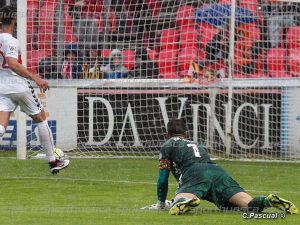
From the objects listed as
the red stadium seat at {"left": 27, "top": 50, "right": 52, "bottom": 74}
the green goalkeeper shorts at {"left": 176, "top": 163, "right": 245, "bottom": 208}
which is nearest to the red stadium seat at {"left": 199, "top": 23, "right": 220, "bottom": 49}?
the red stadium seat at {"left": 27, "top": 50, "right": 52, "bottom": 74}

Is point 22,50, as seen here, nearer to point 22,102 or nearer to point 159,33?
point 159,33

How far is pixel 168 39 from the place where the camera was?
19.9 m

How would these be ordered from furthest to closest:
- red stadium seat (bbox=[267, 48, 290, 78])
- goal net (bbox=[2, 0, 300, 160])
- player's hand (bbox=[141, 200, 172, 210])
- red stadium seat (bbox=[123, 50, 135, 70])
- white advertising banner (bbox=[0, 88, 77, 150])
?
1. red stadium seat (bbox=[267, 48, 290, 78])
2. red stadium seat (bbox=[123, 50, 135, 70])
3. white advertising banner (bbox=[0, 88, 77, 150])
4. goal net (bbox=[2, 0, 300, 160])
5. player's hand (bbox=[141, 200, 172, 210])

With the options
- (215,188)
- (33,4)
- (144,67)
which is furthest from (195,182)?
(144,67)

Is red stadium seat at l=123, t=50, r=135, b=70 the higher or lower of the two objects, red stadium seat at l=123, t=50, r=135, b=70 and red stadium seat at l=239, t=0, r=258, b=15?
the lower

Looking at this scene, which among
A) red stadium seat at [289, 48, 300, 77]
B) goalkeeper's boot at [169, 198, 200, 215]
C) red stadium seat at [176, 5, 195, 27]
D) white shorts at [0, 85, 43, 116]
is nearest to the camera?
goalkeeper's boot at [169, 198, 200, 215]

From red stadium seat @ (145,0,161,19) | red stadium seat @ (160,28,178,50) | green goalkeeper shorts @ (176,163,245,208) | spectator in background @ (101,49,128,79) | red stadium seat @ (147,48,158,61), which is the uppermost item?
red stadium seat @ (145,0,161,19)

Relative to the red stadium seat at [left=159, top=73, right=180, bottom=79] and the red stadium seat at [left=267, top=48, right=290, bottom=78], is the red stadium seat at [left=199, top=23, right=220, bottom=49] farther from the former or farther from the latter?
the red stadium seat at [left=267, top=48, right=290, bottom=78]

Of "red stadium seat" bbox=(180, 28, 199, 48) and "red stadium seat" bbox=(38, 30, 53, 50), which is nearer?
"red stadium seat" bbox=(38, 30, 53, 50)

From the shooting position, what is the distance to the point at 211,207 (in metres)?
11.8

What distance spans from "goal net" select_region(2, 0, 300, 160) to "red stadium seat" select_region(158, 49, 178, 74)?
34mm

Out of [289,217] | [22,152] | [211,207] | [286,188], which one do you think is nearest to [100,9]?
[22,152]

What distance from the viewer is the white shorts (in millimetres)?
14859

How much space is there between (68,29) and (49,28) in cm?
35
